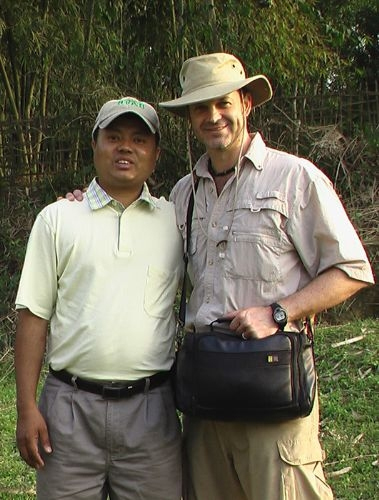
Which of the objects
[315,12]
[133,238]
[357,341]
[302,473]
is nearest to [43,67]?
[315,12]

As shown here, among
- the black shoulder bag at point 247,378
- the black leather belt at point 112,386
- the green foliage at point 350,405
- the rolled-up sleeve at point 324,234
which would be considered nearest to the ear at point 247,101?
the rolled-up sleeve at point 324,234

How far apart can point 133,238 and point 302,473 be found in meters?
0.98

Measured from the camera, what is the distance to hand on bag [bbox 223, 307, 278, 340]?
237cm

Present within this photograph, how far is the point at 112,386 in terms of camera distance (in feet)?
8.18

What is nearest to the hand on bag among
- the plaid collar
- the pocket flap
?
the pocket flap

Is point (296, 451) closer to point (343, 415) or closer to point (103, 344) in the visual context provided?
point (103, 344)

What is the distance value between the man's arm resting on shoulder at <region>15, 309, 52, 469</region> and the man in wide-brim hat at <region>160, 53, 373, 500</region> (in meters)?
0.54

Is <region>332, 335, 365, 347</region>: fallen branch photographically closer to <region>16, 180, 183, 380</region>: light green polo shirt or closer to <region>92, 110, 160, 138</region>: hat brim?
<region>16, 180, 183, 380</region>: light green polo shirt

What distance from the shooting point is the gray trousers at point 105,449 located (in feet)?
8.12

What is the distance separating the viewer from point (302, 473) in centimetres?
244

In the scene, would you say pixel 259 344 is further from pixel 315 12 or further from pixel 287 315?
pixel 315 12

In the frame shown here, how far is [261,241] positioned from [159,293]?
41 centimetres

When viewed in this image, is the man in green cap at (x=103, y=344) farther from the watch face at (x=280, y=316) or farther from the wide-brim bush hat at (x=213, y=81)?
the watch face at (x=280, y=316)

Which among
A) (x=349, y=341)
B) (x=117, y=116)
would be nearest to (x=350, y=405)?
(x=349, y=341)
